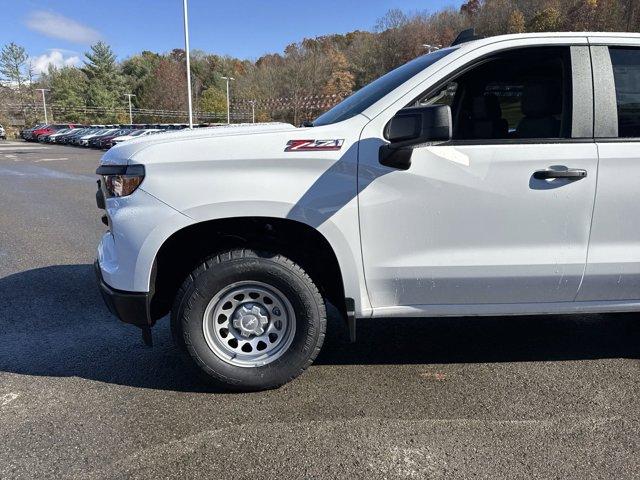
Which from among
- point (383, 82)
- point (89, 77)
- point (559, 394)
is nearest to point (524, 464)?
point (559, 394)

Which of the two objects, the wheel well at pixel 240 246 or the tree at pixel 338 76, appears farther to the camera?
the tree at pixel 338 76

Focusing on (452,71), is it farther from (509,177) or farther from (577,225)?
(577,225)

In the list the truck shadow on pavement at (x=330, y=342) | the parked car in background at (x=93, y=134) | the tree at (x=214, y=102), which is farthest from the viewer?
the tree at (x=214, y=102)

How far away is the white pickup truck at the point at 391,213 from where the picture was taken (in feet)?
9.49

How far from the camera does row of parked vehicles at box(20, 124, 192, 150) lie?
1460 inches

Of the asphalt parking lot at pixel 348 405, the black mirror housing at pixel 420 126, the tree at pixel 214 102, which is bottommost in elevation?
the asphalt parking lot at pixel 348 405

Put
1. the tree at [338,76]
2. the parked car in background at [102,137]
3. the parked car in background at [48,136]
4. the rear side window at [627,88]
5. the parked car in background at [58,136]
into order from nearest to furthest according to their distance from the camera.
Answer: the rear side window at [627,88] → the parked car in background at [102,137] → the parked car in background at [58,136] → the parked car in background at [48,136] → the tree at [338,76]

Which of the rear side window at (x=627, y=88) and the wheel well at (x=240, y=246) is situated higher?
the rear side window at (x=627, y=88)

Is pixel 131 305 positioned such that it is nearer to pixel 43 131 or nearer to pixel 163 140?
pixel 163 140

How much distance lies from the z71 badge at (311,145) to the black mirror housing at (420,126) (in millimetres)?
302

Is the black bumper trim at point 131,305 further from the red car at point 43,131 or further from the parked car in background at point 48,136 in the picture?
the red car at point 43,131

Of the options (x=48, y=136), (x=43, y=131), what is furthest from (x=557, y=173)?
(x=43, y=131)

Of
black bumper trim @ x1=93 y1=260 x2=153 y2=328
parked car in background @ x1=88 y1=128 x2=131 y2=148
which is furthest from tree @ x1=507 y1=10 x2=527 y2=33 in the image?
black bumper trim @ x1=93 y1=260 x2=153 y2=328

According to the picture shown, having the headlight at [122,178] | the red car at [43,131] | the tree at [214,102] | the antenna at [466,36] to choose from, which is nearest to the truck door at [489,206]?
the antenna at [466,36]
